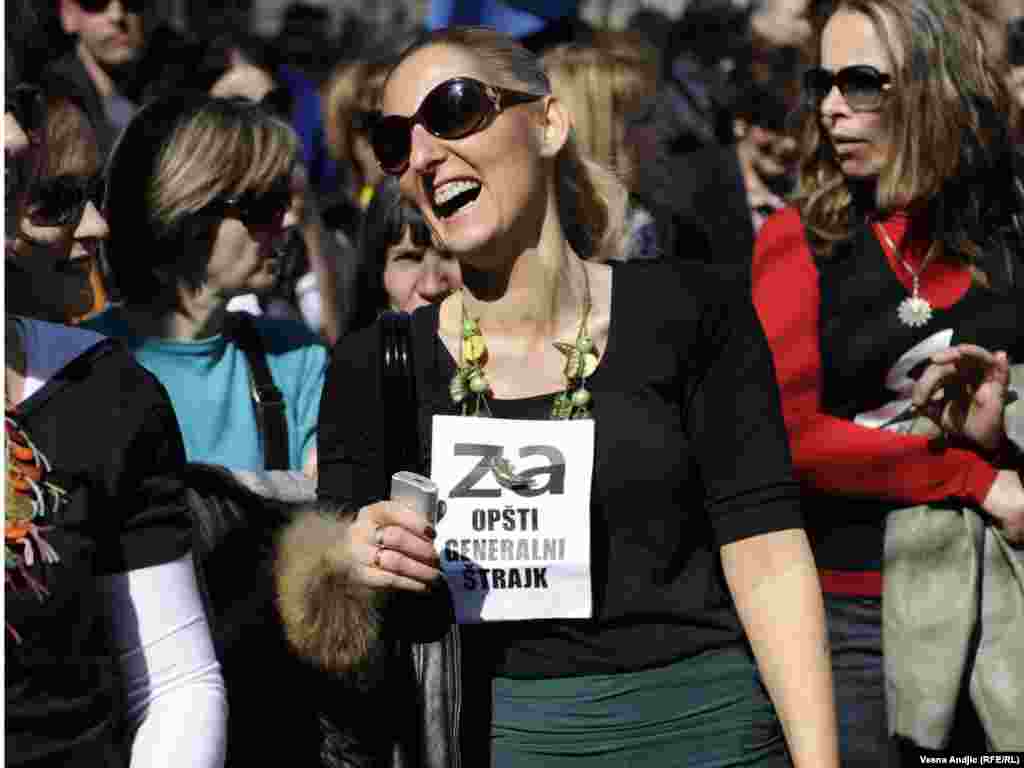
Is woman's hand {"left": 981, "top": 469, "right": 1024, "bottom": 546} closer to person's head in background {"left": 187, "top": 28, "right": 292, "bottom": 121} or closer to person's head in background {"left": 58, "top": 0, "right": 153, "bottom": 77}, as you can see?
person's head in background {"left": 187, "top": 28, "right": 292, "bottom": 121}

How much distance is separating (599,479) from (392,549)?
41 cm

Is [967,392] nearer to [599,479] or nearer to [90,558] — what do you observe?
[599,479]

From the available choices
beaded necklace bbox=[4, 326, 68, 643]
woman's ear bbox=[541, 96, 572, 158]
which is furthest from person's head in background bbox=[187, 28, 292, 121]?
beaded necklace bbox=[4, 326, 68, 643]

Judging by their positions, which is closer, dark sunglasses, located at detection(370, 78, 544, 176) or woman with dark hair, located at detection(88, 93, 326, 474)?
dark sunglasses, located at detection(370, 78, 544, 176)

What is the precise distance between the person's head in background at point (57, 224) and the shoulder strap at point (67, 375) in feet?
0.62

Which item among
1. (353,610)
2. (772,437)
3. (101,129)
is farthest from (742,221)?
(353,610)

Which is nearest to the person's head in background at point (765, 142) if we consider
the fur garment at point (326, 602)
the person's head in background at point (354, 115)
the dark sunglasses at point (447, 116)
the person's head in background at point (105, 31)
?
the person's head in background at point (354, 115)

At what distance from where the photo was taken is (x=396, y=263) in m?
4.57

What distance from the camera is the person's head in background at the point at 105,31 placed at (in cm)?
698

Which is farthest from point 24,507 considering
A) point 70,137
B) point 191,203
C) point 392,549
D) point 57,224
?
point 191,203

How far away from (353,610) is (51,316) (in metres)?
0.68

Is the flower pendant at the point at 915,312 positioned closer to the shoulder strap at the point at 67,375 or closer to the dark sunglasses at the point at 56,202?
the dark sunglasses at the point at 56,202

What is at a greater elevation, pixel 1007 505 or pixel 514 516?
pixel 514 516

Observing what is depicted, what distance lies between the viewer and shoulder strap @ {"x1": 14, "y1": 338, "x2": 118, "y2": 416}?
229 cm
